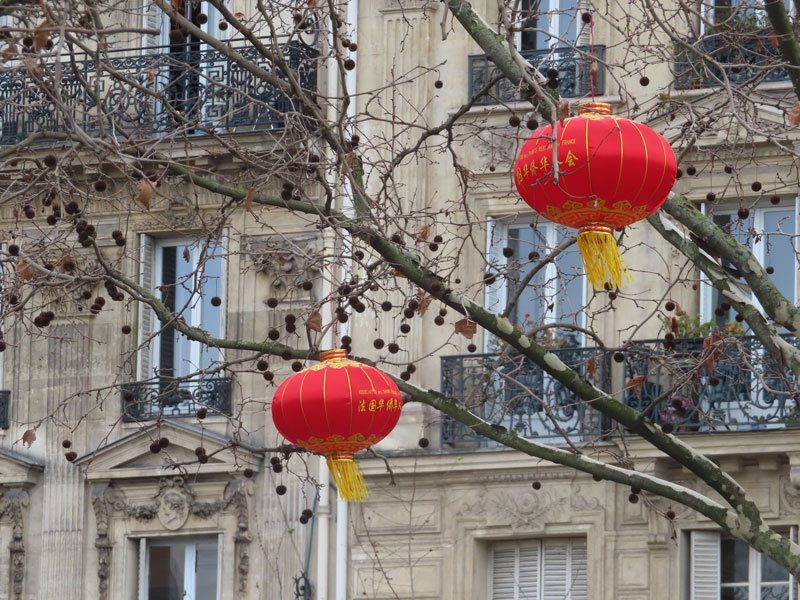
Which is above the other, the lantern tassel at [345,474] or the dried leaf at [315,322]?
the dried leaf at [315,322]

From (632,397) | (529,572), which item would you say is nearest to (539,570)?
(529,572)

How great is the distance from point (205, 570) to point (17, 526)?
5.85 ft

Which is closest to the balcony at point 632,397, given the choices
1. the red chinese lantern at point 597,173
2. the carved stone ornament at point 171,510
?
the carved stone ornament at point 171,510

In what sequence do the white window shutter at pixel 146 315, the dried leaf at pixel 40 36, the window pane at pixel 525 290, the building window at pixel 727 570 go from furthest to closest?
the white window shutter at pixel 146 315
the window pane at pixel 525 290
the building window at pixel 727 570
the dried leaf at pixel 40 36

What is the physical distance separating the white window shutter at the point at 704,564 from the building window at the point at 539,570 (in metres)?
0.96

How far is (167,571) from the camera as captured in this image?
20.9 m

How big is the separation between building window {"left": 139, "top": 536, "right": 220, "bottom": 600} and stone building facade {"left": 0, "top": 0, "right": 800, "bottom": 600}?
0.02 m

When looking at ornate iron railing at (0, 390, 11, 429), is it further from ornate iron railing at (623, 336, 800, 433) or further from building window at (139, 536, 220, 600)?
ornate iron railing at (623, 336, 800, 433)

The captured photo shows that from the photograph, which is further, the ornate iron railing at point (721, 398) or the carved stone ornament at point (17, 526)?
the carved stone ornament at point (17, 526)

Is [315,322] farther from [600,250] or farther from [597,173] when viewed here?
[597,173]

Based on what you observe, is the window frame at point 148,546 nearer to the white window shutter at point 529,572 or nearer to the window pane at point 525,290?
the white window shutter at point 529,572

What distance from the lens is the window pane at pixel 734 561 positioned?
62.7ft

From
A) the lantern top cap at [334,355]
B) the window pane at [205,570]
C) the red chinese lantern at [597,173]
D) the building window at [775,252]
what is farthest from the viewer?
the window pane at [205,570]

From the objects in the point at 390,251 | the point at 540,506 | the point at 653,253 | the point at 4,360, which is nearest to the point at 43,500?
the point at 4,360
